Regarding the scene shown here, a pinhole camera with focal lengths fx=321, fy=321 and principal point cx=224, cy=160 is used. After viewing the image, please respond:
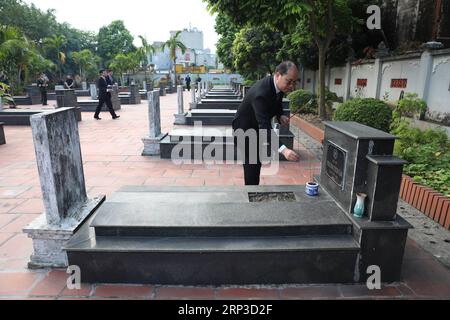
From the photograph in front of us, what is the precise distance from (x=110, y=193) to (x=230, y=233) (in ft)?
8.09

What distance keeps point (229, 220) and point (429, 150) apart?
359cm

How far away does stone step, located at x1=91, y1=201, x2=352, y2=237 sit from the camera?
105 inches

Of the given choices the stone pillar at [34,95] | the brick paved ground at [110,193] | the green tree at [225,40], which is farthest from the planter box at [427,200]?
the stone pillar at [34,95]

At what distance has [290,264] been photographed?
8.43 feet

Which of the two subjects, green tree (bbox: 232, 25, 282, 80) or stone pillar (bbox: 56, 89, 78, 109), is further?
green tree (bbox: 232, 25, 282, 80)

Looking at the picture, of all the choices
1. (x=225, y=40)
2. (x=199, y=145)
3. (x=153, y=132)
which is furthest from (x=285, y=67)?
(x=225, y=40)

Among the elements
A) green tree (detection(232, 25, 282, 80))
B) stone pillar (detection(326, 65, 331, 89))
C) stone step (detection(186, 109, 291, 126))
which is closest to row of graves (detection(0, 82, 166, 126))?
stone step (detection(186, 109, 291, 126))

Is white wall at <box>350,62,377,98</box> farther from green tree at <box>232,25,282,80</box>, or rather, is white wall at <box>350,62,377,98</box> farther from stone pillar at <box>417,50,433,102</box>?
green tree at <box>232,25,282,80</box>

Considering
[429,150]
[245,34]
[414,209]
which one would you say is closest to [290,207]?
[414,209]

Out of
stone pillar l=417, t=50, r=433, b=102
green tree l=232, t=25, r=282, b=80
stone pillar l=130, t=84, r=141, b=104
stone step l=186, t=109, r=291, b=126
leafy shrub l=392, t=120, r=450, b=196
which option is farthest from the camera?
Result: stone pillar l=130, t=84, r=141, b=104

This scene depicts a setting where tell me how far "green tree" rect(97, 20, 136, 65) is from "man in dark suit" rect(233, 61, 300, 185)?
41633mm

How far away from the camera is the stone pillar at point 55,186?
8.50 feet

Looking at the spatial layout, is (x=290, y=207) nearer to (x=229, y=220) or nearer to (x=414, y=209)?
(x=229, y=220)

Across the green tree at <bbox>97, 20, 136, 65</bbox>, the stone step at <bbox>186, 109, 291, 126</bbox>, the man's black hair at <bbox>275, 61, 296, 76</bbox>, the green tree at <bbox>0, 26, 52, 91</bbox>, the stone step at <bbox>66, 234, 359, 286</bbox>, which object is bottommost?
the stone step at <bbox>66, 234, 359, 286</bbox>
